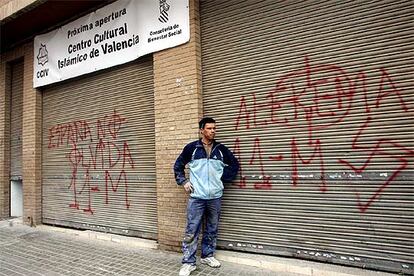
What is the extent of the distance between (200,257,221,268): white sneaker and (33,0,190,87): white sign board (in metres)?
3.30

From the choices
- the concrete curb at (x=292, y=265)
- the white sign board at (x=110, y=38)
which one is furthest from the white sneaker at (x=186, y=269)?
the white sign board at (x=110, y=38)

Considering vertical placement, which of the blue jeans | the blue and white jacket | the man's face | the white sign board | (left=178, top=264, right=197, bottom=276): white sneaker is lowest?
(left=178, top=264, right=197, bottom=276): white sneaker

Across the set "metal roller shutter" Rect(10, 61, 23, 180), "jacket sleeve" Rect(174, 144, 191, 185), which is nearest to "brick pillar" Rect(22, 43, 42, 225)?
"metal roller shutter" Rect(10, 61, 23, 180)

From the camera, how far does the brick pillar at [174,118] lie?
4.92 m

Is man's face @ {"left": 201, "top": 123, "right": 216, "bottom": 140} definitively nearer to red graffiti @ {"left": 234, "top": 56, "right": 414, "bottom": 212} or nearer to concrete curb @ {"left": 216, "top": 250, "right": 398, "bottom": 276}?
red graffiti @ {"left": 234, "top": 56, "right": 414, "bottom": 212}

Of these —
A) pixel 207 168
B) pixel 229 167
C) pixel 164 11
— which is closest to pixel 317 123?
pixel 229 167

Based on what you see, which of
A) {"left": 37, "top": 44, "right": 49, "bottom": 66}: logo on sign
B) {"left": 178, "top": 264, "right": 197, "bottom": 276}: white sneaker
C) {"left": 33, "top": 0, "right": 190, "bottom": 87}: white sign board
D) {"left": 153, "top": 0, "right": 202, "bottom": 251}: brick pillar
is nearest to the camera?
{"left": 178, "top": 264, "right": 197, "bottom": 276}: white sneaker

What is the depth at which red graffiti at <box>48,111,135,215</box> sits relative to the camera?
19.9ft

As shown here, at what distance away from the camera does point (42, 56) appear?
7.50 metres

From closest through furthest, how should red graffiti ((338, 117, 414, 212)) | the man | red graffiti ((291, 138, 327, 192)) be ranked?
red graffiti ((338, 117, 414, 212)) → red graffiti ((291, 138, 327, 192)) → the man

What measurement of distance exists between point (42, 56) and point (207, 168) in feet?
18.3

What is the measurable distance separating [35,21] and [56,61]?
113cm

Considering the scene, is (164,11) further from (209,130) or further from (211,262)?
(211,262)

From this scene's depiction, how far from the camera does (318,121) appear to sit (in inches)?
159
